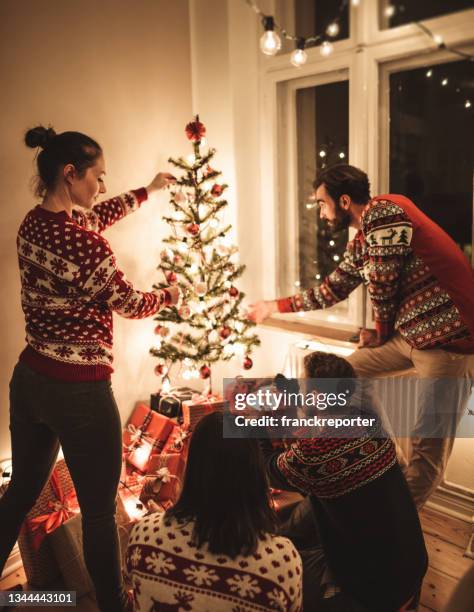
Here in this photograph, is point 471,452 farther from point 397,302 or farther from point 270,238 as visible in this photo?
point 270,238

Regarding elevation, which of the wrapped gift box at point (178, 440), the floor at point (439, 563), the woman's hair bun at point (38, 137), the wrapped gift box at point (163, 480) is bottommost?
the floor at point (439, 563)

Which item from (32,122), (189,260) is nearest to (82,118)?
(32,122)

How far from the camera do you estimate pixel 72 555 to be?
2021 mm

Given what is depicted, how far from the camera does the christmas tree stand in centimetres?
259

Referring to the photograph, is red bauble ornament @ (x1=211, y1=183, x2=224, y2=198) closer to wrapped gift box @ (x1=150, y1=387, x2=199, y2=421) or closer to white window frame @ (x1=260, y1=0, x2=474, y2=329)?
white window frame @ (x1=260, y1=0, x2=474, y2=329)

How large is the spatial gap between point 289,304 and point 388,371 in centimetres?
58

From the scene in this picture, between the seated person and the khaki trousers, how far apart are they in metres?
0.66

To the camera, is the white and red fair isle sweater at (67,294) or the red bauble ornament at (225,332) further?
the red bauble ornament at (225,332)

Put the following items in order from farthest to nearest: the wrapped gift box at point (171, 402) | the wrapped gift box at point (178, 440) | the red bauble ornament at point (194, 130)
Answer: the wrapped gift box at point (171, 402)
the wrapped gift box at point (178, 440)
the red bauble ornament at point (194, 130)

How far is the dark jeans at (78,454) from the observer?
1646 millimetres

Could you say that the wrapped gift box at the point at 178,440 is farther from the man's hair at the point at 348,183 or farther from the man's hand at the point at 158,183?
the man's hair at the point at 348,183

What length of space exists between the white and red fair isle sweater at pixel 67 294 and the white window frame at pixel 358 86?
1.57 m

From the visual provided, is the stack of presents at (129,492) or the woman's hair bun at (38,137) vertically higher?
the woman's hair bun at (38,137)

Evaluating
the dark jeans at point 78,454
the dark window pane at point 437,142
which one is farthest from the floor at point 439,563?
the dark window pane at point 437,142
